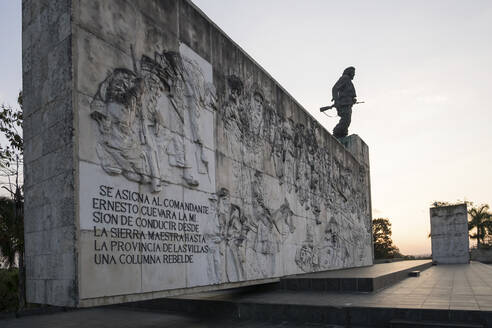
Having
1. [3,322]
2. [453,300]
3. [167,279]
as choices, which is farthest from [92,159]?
[453,300]

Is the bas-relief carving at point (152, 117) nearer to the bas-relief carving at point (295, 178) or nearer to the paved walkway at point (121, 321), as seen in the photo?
the bas-relief carving at point (295, 178)

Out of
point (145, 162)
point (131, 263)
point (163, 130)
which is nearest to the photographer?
point (131, 263)

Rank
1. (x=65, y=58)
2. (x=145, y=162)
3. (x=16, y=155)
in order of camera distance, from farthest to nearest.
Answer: (x=16, y=155) < (x=145, y=162) < (x=65, y=58)

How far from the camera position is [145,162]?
5578mm

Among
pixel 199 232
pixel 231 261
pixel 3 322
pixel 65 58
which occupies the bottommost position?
pixel 3 322

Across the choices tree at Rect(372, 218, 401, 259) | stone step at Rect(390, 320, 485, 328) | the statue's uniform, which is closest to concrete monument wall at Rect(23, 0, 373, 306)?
stone step at Rect(390, 320, 485, 328)

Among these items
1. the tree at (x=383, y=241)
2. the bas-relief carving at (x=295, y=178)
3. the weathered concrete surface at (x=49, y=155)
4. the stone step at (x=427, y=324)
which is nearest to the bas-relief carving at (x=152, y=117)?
the weathered concrete surface at (x=49, y=155)

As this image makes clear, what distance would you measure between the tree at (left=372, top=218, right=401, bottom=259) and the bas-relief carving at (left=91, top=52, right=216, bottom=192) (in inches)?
1478

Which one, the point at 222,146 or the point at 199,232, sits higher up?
the point at 222,146

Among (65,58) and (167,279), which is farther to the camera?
(167,279)

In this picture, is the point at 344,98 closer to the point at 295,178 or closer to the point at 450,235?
the point at 295,178

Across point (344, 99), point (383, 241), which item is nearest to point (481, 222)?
point (383, 241)

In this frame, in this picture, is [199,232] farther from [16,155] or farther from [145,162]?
[16,155]

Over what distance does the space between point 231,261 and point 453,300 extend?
3.63 metres
